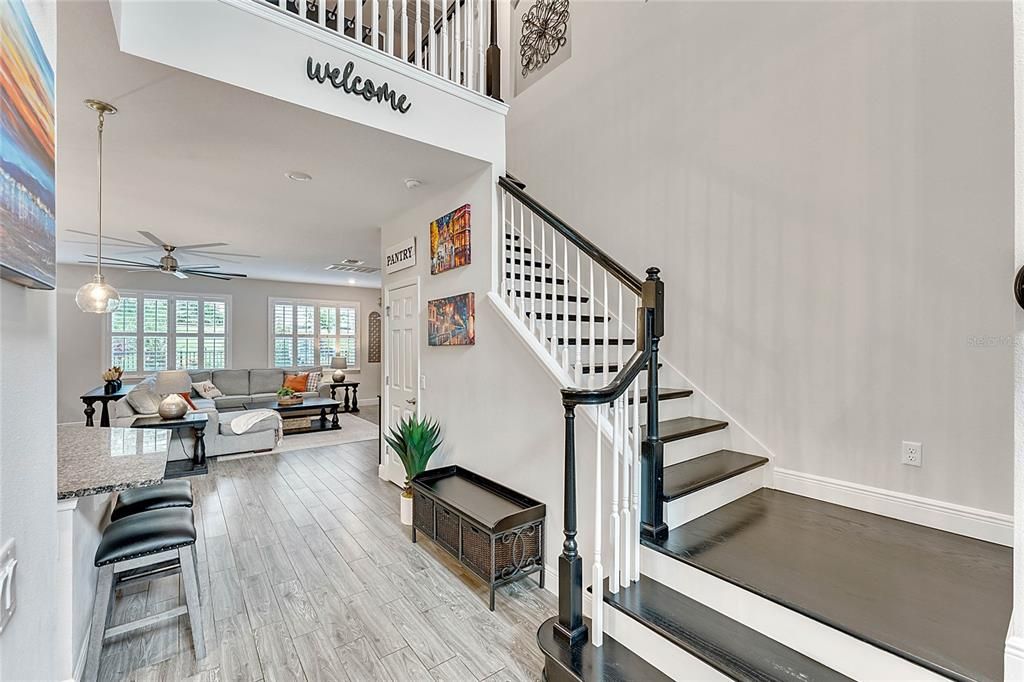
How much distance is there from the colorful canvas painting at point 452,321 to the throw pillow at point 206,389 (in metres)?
5.82

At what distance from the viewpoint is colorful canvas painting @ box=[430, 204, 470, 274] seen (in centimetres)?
345

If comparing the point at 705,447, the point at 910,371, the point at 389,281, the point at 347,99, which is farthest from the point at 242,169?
the point at 910,371

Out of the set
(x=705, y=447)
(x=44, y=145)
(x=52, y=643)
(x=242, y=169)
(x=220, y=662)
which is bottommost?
(x=220, y=662)

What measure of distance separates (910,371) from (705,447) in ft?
3.59

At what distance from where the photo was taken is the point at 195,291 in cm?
880

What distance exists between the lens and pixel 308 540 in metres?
3.23

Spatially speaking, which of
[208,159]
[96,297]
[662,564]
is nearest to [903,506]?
[662,564]

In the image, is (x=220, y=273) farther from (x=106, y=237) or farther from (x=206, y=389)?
(x=106, y=237)

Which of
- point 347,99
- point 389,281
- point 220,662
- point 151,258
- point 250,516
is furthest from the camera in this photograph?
point 151,258

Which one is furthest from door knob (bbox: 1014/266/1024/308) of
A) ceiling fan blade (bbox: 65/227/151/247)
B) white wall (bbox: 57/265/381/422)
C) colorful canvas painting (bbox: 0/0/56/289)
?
white wall (bbox: 57/265/381/422)

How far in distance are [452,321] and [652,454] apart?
6.62ft

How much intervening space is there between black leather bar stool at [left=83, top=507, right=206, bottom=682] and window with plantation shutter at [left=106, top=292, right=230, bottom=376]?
778 centimetres

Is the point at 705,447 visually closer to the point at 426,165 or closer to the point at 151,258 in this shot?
the point at 426,165

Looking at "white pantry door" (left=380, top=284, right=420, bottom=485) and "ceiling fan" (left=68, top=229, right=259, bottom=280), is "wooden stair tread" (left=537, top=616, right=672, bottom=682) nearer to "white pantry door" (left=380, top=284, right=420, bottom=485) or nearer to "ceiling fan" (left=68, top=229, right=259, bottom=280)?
"white pantry door" (left=380, top=284, right=420, bottom=485)
